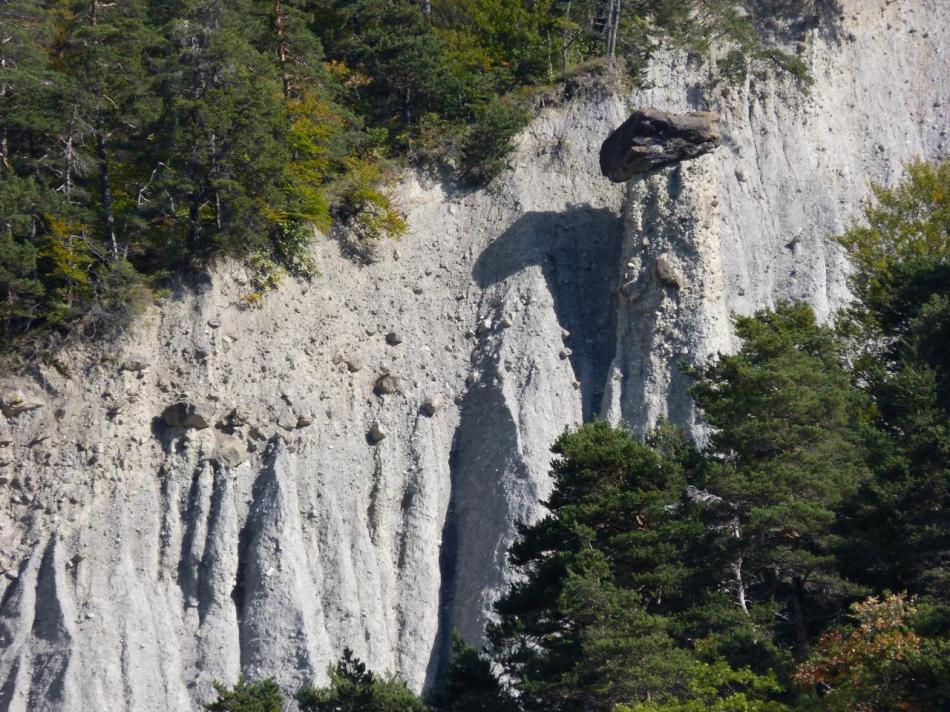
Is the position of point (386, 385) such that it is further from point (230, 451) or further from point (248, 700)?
point (248, 700)

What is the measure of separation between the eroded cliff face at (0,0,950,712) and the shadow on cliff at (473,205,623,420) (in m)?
0.06

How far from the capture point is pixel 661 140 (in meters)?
34.6

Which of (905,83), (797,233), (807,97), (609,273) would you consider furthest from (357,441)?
(905,83)

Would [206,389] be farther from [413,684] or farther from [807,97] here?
[807,97]

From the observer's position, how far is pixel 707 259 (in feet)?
110

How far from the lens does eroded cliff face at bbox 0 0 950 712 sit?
89.6 ft

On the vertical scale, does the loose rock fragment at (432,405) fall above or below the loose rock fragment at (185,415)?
above

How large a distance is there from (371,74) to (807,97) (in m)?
12.7

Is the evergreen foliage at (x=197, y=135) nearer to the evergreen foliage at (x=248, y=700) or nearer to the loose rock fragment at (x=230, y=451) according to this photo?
the loose rock fragment at (x=230, y=451)

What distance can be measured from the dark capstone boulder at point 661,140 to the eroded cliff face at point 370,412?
0.41 m

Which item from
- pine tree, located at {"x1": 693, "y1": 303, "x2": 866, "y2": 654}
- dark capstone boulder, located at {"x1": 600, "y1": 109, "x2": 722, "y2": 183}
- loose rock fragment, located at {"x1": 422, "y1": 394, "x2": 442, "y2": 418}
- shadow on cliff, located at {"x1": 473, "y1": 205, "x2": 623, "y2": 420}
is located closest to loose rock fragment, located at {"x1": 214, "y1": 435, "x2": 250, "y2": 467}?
loose rock fragment, located at {"x1": 422, "y1": 394, "x2": 442, "y2": 418}

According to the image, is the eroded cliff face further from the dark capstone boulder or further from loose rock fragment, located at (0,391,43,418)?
the dark capstone boulder

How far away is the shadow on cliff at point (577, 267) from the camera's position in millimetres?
33688

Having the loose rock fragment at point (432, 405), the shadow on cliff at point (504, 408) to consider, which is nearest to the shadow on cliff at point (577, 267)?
the shadow on cliff at point (504, 408)
